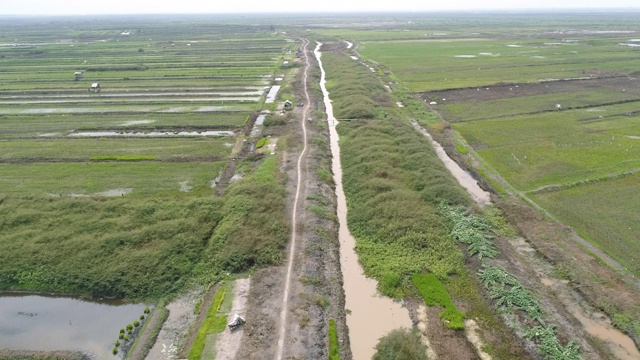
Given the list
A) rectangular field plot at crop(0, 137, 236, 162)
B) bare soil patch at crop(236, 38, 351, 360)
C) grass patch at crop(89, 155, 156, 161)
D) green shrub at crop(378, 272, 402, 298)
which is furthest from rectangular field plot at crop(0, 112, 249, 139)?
green shrub at crop(378, 272, 402, 298)

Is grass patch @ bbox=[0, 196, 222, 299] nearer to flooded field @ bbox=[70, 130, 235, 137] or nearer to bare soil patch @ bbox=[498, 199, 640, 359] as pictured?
flooded field @ bbox=[70, 130, 235, 137]

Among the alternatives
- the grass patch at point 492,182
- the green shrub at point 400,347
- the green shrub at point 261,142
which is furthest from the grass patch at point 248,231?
the grass patch at point 492,182

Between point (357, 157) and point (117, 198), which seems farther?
point (357, 157)

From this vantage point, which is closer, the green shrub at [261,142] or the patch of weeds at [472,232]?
the patch of weeds at [472,232]

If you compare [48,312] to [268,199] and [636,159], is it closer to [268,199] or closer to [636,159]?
[268,199]

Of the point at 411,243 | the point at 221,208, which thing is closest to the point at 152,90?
the point at 221,208

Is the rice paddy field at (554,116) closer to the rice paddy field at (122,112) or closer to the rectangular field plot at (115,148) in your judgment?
the rectangular field plot at (115,148)
